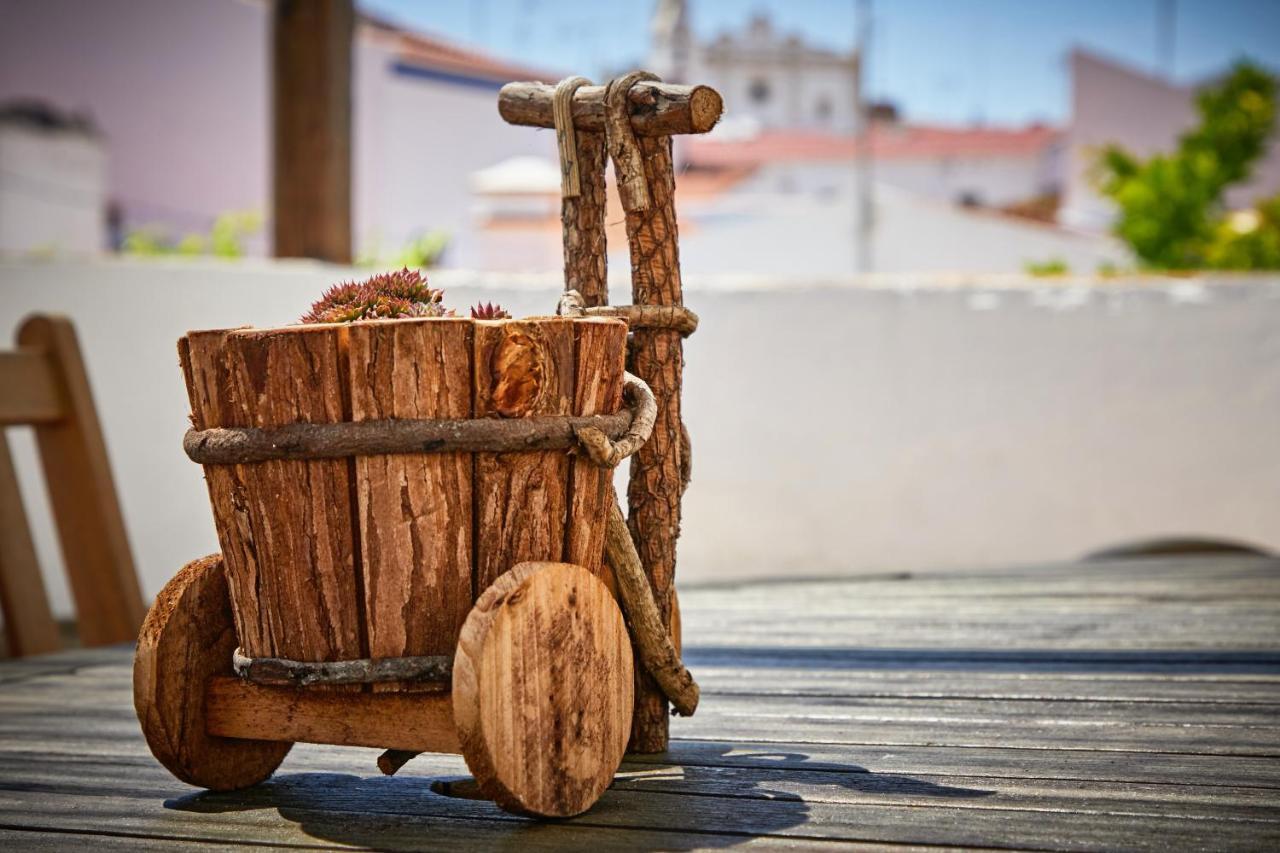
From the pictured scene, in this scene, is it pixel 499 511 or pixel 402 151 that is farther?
pixel 402 151

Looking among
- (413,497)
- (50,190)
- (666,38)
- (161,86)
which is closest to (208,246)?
(50,190)

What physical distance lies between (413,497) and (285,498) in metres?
0.17

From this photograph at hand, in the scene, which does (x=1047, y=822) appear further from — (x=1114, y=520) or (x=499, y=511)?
(x=1114, y=520)

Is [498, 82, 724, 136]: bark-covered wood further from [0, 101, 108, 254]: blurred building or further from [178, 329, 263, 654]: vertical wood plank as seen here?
[0, 101, 108, 254]: blurred building

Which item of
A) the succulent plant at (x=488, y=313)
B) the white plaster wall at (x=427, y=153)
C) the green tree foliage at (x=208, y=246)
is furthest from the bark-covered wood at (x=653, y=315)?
the white plaster wall at (x=427, y=153)

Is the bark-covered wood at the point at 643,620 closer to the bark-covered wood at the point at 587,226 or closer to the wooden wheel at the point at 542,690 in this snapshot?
the wooden wheel at the point at 542,690

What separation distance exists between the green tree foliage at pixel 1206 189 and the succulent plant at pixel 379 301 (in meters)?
12.1

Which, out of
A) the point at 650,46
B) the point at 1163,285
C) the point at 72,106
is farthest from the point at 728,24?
the point at 1163,285

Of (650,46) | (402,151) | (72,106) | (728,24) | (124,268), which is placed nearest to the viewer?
(124,268)

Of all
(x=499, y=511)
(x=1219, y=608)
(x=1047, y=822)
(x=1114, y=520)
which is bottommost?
(x=1114, y=520)

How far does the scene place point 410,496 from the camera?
1.75 metres

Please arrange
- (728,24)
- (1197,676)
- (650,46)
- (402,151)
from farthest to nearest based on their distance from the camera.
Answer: (728,24) < (650,46) < (402,151) < (1197,676)

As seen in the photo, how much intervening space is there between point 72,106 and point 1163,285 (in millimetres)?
15952

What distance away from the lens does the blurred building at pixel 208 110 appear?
712 inches
